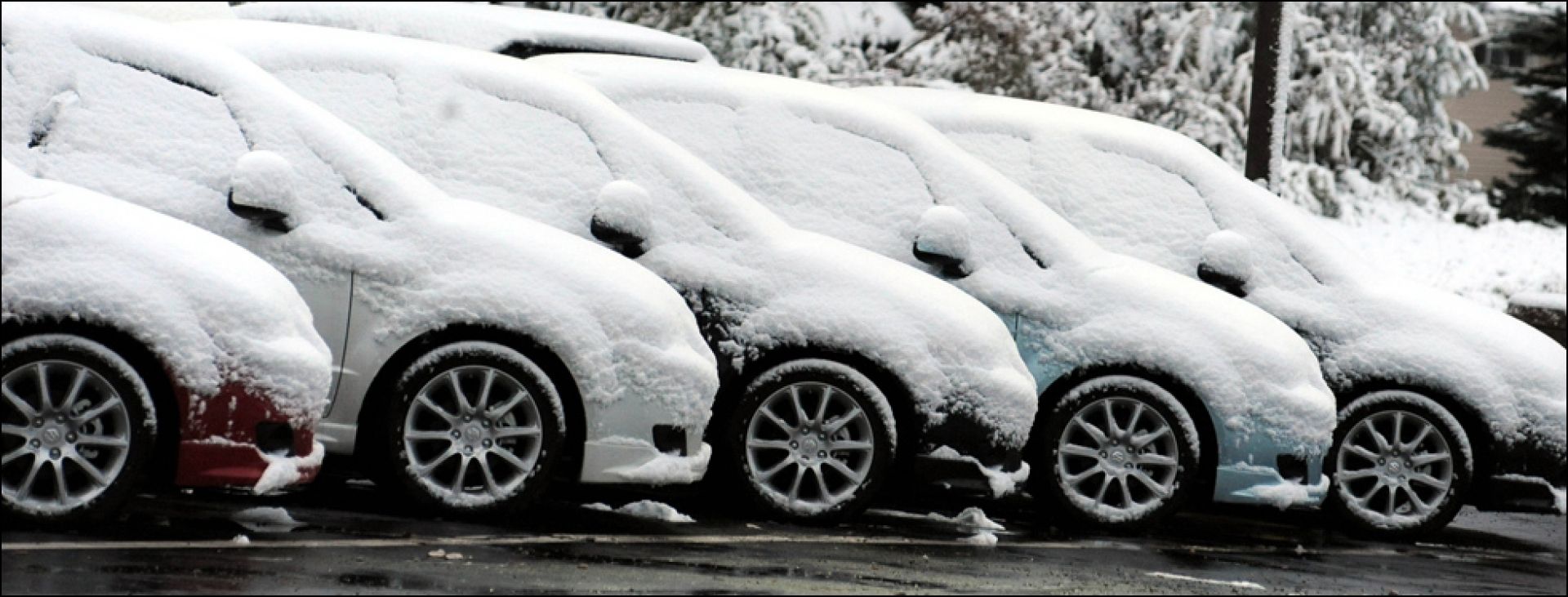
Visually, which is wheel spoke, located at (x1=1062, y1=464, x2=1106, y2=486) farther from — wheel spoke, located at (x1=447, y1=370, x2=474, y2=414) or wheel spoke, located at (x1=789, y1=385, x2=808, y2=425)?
wheel spoke, located at (x1=447, y1=370, x2=474, y2=414)

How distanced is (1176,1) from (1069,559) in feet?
52.0

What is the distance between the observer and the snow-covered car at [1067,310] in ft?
30.9

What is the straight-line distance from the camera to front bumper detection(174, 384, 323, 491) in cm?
744

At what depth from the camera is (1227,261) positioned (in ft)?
32.8

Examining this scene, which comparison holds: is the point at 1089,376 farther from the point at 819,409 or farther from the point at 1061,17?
the point at 1061,17

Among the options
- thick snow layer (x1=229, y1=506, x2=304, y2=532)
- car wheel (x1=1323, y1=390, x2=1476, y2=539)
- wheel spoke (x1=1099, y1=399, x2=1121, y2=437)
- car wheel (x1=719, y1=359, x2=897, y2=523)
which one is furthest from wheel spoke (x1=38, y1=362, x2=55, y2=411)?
car wheel (x1=1323, y1=390, x2=1476, y2=539)

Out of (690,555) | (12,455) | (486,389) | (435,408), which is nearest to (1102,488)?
(690,555)

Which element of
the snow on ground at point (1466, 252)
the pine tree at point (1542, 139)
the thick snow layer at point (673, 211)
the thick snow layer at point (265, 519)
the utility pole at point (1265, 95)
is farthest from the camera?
the pine tree at point (1542, 139)

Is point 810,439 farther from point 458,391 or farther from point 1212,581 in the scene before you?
point 1212,581

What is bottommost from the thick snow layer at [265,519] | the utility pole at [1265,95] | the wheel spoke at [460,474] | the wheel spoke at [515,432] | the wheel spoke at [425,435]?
the thick snow layer at [265,519]

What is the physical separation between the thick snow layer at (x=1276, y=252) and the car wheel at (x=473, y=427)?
3159 millimetres

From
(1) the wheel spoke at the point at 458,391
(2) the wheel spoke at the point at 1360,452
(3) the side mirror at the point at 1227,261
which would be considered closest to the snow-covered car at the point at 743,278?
(1) the wheel spoke at the point at 458,391

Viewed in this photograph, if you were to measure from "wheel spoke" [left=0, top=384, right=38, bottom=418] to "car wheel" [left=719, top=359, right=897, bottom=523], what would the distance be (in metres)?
2.66

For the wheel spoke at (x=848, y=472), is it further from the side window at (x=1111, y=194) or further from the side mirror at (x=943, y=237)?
the side window at (x=1111, y=194)
